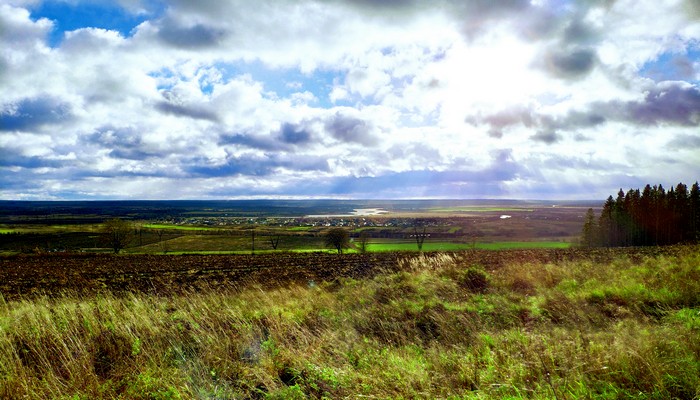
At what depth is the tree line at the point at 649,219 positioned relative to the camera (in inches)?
2482

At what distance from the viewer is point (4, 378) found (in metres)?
6.12

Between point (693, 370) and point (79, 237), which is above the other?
point (693, 370)

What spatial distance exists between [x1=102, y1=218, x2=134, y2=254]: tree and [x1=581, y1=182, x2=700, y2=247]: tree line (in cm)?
9570

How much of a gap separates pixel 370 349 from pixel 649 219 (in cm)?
8036

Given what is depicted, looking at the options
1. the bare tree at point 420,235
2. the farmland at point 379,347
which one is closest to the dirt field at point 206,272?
the farmland at point 379,347

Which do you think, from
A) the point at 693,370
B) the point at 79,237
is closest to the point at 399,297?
the point at 693,370

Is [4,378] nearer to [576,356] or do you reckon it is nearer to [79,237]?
Answer: [576,356]

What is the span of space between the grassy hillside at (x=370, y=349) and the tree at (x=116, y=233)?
77221mm

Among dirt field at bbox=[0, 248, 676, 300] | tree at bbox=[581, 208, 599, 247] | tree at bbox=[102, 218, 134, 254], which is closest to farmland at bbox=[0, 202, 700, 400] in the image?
dirt field at bbox=[0, 248, 676, 300]

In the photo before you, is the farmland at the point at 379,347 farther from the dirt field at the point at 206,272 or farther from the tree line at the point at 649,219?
the tree line at the point at 649,219

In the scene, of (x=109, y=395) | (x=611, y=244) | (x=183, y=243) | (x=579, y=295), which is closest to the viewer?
(x=109, y=395)

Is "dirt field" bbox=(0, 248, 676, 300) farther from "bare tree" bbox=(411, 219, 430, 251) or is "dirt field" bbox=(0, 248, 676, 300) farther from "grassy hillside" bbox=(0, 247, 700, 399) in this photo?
"bare tree" bbox=(411, 219, 430, 251)

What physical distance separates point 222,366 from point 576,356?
6.01m

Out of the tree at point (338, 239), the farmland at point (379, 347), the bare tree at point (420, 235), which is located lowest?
the bare tree at point (420, 235)
